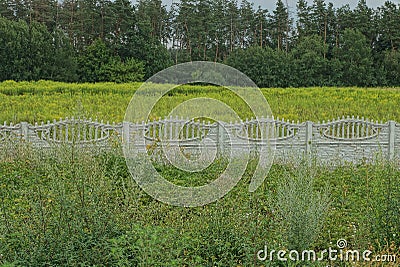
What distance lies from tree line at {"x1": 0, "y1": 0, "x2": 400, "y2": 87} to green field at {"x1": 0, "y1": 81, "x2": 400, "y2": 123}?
7.55 m

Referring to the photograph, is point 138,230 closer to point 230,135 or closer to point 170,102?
point 230,135

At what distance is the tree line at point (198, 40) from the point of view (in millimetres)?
27388

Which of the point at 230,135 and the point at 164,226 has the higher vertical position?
the point at 230,135

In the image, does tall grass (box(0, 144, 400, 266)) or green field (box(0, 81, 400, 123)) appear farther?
green field (box(0, 81, 400, 123))

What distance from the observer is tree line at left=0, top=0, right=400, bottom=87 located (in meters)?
27.4

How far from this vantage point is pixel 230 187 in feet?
18.0

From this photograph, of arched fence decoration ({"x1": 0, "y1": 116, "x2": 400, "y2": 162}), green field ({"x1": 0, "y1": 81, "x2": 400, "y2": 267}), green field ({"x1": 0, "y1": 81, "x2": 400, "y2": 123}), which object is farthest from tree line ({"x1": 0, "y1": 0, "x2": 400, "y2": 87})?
green field ({"x1": 0, "y1": 81, "x2": 400, "y2": 267})

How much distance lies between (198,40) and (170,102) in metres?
17.2

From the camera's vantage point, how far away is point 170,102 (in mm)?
16188

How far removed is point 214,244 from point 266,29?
110 ft

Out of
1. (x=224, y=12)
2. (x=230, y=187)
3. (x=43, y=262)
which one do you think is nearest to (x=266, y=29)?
(x=224, y=12)

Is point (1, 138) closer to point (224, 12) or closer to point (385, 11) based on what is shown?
point (224, 12)

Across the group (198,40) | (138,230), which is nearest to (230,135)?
(138,230)

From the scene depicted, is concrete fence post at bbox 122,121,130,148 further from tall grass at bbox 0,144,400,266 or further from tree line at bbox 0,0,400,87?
tree line at bbox 0,0,400,87
